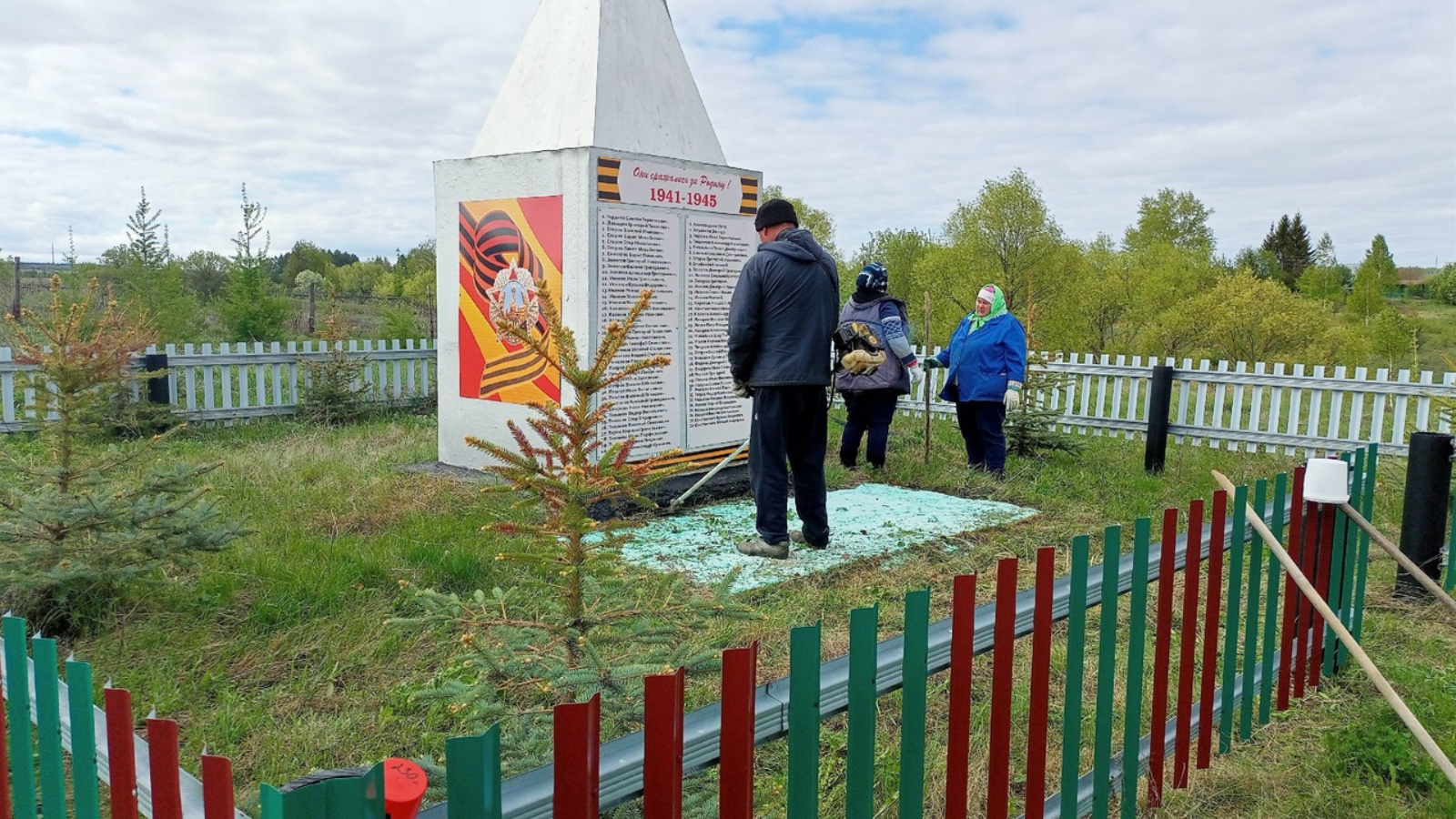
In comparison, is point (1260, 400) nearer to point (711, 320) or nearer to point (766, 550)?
point (711, 320)

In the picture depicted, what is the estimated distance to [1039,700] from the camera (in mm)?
2492

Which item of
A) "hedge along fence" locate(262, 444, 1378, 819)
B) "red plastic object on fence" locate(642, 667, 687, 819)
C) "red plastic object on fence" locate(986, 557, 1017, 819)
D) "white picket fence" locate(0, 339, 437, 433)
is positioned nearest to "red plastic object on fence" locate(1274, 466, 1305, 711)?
"hedge along fence" locate(262, 444, 1378, 819)

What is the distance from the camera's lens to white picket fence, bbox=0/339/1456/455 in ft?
29.1

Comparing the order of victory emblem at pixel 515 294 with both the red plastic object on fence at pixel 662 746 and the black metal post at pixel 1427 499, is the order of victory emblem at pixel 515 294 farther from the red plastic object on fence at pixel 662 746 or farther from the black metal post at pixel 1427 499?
the red plastic object on fence at pixel 662 746

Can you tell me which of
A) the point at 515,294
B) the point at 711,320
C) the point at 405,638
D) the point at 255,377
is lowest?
the point at 405,638

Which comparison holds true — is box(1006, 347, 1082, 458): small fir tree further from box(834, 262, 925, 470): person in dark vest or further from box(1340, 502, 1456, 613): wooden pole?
box(1340, 502, 1456, 613): wooden pole

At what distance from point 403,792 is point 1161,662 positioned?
2.37m

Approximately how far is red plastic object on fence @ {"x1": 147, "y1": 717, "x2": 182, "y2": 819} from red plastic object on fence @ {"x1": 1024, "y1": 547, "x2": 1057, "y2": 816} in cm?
186

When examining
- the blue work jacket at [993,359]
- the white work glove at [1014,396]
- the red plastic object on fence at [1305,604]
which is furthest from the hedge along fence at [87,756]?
the white work glove at [1014,396]

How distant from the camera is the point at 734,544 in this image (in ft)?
19.5

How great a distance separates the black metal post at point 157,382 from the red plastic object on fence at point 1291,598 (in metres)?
10.3

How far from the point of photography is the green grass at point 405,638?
10.6 feet

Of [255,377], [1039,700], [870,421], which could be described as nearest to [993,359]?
[870,421]

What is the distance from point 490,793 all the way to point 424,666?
9.46ft
